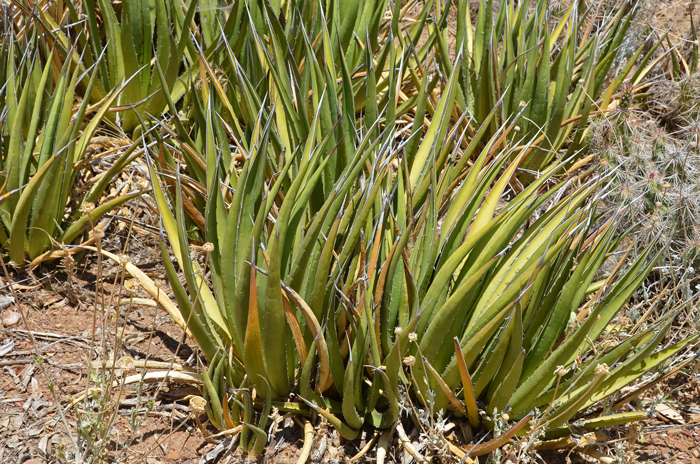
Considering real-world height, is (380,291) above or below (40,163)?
below

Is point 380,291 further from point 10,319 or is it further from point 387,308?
point 10,319

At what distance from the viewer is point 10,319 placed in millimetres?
1843

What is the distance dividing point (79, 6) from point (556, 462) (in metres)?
2.78

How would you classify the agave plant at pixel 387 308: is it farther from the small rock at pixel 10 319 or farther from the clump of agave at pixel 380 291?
the small rock at pixel 10 319

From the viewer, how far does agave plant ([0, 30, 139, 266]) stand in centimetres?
183

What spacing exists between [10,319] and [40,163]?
52 centimetres

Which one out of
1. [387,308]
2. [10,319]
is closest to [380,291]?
[387,308]

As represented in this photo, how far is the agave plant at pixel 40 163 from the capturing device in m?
1.83

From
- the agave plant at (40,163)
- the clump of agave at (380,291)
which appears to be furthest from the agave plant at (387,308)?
the agave plant at (40,163)

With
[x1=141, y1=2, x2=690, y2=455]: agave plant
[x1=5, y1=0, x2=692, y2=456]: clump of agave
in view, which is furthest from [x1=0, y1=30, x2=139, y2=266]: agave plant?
[x1=141, y1=2, x2=690, y2=455]: agave plant

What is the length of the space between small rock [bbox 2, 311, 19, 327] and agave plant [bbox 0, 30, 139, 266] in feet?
0.56

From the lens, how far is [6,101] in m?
1.96

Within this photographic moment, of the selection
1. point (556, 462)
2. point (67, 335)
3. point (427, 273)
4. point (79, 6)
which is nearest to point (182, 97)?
point (79, 6)

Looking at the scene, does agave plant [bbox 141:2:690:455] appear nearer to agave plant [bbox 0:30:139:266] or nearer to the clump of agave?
the clump of agave
